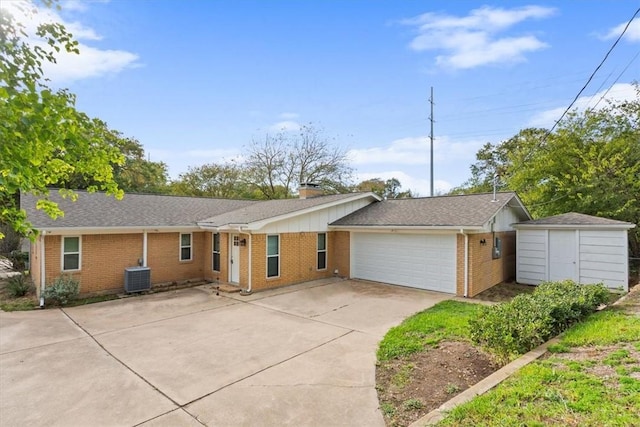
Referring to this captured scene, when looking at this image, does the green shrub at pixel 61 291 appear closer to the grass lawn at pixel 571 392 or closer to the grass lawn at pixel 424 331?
the grass lawn at pixel 424 331

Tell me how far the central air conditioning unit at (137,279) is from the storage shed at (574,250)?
44.0ft

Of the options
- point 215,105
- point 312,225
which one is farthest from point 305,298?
point 215,105

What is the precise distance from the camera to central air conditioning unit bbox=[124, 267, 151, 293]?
11.1 m

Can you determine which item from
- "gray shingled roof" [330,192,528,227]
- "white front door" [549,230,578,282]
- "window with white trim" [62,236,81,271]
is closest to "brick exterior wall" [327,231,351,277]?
"gray shingled roof" [330,192,528,227]

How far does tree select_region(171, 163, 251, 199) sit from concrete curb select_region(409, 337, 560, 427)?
1173 inches

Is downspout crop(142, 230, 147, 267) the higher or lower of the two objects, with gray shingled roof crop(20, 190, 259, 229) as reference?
lower

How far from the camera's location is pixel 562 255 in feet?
37.8

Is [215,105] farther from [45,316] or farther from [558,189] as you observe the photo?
[558,189]

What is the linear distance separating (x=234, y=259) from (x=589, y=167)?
16.0m

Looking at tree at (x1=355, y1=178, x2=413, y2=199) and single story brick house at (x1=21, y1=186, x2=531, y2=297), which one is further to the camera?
tree at (x1=355, y1=178, x2=413, y2=199)

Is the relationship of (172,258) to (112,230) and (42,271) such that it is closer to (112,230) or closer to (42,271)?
(112,230)

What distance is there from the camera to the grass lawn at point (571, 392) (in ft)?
10.3

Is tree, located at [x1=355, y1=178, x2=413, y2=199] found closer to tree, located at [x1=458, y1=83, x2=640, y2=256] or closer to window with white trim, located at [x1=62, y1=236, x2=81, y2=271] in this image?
tree, located at [x1=458, y1=83, x2=640, y2=256]

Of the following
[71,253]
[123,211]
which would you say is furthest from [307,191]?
[71,253]
